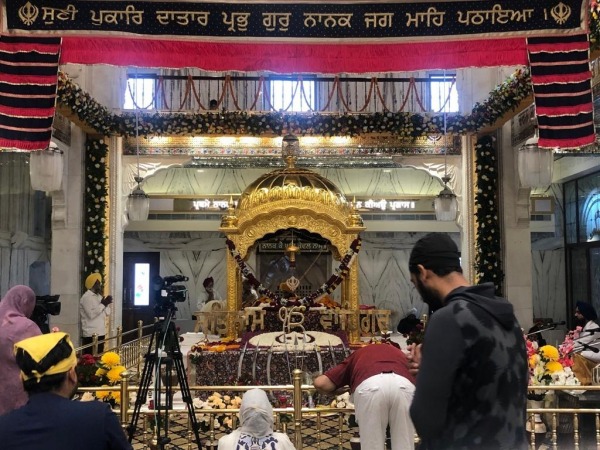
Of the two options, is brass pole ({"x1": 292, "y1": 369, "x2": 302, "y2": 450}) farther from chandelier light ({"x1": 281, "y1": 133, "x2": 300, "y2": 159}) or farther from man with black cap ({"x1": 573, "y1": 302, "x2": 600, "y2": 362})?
chandelier light ({"x1": 281, "y1": 133, "x2": 300, "y2": 159})

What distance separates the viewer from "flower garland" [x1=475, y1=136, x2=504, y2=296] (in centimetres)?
1341

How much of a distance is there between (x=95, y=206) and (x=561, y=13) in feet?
32.4

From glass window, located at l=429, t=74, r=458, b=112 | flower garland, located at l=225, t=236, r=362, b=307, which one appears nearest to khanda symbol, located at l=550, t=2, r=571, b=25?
flower garland, located at l=225, t=236, r=362, b=307

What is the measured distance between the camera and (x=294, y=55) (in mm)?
7223

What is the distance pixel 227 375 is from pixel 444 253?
729 centimetres

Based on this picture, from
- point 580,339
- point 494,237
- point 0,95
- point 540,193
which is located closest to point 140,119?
point 0,95

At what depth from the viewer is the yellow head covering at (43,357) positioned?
2470mm

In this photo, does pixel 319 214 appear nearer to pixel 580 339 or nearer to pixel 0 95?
pixel 580 339

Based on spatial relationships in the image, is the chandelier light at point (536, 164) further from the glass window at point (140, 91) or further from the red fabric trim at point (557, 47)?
the glass window at point (140, 91)

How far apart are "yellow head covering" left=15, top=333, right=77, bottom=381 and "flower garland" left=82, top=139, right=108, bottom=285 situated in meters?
11.3

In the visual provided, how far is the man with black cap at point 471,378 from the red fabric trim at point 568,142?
500 cm

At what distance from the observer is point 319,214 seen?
12391 millimetres

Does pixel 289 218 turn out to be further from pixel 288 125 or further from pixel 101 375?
pixel 101 375

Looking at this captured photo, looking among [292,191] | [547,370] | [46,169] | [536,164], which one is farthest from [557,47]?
[46,169]
